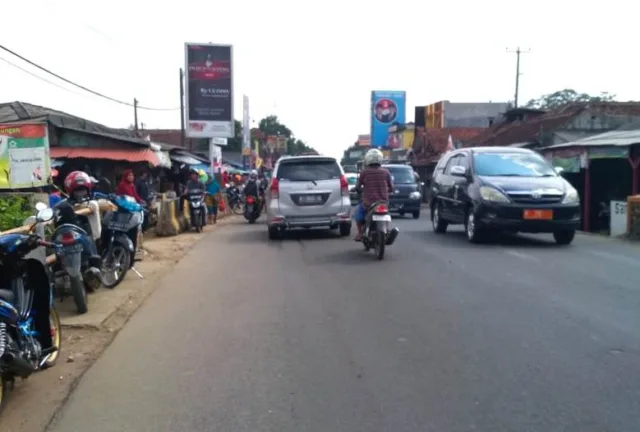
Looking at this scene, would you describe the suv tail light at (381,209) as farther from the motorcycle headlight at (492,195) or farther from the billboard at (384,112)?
the billboard at (384,112)

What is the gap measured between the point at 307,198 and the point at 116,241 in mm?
6110

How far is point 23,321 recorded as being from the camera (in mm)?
5387

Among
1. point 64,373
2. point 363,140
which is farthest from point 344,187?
point 363,140

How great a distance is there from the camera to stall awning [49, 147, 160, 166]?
56.8 ft

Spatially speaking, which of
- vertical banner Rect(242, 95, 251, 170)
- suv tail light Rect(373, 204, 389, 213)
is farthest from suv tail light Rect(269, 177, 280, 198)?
vertical banner Rect(242, 95, 251, 170)

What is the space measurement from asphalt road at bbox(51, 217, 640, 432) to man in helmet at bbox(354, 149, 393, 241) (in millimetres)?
1657

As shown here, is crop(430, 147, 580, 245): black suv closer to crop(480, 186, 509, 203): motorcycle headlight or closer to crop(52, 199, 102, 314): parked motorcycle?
crop(480, 186, 509, 203): motorcycle headlight

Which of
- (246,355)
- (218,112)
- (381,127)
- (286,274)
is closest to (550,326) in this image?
(246,355)

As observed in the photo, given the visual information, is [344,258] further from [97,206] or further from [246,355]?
[246,355]

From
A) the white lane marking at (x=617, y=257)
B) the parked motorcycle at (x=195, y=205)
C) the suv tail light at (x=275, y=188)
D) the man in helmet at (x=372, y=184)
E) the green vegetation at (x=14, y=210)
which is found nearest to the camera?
the green vegetation at (x=14, y=210)

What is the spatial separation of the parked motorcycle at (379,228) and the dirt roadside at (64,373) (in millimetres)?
3455

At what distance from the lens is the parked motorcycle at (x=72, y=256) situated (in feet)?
25.1

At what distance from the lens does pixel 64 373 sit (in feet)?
19.7

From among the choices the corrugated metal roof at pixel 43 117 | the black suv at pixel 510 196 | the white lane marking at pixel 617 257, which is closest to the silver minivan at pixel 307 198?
the black suv at pixel 510 196
